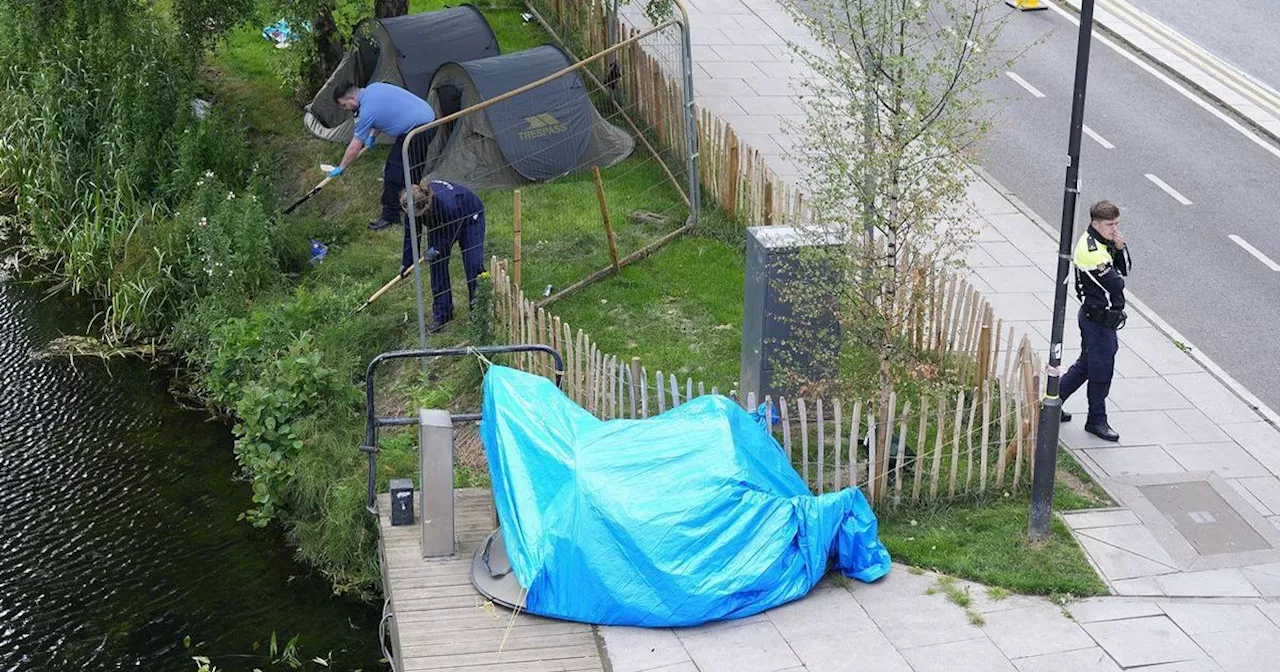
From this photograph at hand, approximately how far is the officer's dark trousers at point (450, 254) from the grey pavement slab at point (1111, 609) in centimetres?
544

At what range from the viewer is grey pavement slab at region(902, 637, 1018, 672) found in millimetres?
7914

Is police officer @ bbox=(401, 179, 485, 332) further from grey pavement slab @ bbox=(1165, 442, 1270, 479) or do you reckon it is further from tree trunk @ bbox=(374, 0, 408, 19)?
grey pavement slab @ bbox=(1165, 442, 1270, 479)

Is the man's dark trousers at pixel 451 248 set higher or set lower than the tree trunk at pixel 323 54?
lower

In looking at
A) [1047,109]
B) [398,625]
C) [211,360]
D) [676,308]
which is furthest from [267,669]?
[1047,109]

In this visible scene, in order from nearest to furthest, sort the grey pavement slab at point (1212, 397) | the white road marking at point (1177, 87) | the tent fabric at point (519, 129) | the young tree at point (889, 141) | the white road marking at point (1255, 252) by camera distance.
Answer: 1. the young tree at point (889, 141)
2. the grey pavement slab at point (1212, 397)
3. the white road marking at point (1255, 252)
4. the tent fabric at point (519, 129)
5. the white road marking at point (1177, 87)

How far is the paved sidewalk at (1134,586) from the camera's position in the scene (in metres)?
8.02

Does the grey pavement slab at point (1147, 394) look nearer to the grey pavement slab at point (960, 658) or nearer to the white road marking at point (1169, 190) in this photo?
the grey pavement slab at point (960, 658)

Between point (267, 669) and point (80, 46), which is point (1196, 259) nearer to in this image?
point (267, 669)

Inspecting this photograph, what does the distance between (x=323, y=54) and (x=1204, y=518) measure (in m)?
11.3

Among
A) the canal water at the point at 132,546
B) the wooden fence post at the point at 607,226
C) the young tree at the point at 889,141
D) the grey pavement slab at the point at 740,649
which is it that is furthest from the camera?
the wooden fence post at the point at 607,226

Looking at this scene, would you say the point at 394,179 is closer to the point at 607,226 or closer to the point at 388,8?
the point at 607,226

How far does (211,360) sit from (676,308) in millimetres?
3978

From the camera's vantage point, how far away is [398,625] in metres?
8.26

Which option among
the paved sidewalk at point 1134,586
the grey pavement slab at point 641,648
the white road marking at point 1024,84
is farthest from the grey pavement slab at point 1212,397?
the white road marking at point 1024,84
